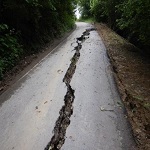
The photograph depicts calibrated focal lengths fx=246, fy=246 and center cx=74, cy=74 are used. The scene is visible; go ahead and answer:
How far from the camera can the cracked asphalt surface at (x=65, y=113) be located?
4.30 metres

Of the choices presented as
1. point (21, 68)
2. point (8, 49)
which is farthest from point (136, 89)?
point (8, 49)

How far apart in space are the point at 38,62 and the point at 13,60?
113 cm

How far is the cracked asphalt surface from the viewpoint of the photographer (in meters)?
4.30

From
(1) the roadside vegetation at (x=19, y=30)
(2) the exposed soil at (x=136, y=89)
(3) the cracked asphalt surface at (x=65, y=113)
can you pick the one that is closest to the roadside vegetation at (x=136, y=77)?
(2) the exposed soil at (x=136, y=89)

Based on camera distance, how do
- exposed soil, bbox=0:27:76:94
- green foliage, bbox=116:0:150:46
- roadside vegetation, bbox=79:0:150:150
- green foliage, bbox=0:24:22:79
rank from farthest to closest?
green foliage, bbox=116:0:150:46
green foliage, bbox=0:24:22:79
exposed soil, bbox=0:27:76:94
roadside vegetation, bbox=79:0:150:150

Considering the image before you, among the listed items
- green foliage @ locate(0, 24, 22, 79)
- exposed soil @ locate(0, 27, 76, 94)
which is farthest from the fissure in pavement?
green foliage @ locate(0, 24, 22, 79)

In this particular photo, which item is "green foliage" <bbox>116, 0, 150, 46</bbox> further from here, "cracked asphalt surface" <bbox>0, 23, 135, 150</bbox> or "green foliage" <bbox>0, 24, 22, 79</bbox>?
"green foliage" <bbox>0, 24, 22, 79</bbox>

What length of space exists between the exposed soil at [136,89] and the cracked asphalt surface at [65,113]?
0.17 m

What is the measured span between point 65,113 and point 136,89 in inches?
95.3

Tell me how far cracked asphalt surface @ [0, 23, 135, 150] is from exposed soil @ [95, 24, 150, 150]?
0.17 metres

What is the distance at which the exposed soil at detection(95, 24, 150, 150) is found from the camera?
460cm

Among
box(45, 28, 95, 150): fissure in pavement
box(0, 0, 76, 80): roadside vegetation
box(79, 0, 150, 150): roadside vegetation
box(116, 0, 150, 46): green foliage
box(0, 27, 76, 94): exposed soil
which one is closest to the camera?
box(45, 28, 95, 150): fissure in pavement

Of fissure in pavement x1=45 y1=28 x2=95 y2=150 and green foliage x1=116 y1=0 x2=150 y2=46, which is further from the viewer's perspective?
green foliage x1=116 y1=0 x2=150 y2=46

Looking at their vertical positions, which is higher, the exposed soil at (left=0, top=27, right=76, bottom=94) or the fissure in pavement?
the fissure in pavement
